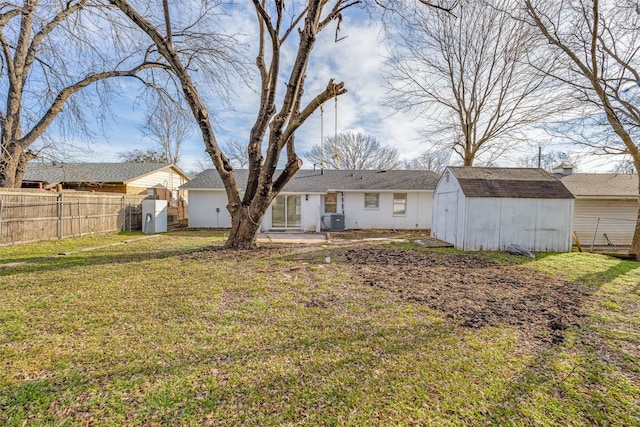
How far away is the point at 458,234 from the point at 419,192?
6193 mm

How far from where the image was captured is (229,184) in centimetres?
870

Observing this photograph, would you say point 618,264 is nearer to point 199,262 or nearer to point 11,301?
point 199,262

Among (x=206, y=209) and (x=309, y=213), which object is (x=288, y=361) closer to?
(x=309, y=213)

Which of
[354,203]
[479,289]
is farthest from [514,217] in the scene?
[354,203]

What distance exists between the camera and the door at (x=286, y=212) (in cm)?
1501

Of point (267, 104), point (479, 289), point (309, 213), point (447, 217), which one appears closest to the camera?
point (479, 289)

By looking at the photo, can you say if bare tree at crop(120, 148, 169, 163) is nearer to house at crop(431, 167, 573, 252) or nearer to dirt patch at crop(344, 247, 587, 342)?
dirt patch at crop(344, 247, 587, 342)

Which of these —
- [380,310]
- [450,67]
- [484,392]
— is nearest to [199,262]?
[380,310]

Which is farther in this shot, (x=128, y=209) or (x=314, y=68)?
(x=128, y=209)

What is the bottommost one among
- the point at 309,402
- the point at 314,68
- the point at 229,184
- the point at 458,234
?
the point at 309,402

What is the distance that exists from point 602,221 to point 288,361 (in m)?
16.8

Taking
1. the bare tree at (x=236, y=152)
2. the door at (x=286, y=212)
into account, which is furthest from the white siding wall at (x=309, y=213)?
the bare tree at (x=236, y=152)

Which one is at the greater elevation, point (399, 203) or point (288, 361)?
point (399, 203)

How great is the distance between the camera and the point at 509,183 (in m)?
10.2
